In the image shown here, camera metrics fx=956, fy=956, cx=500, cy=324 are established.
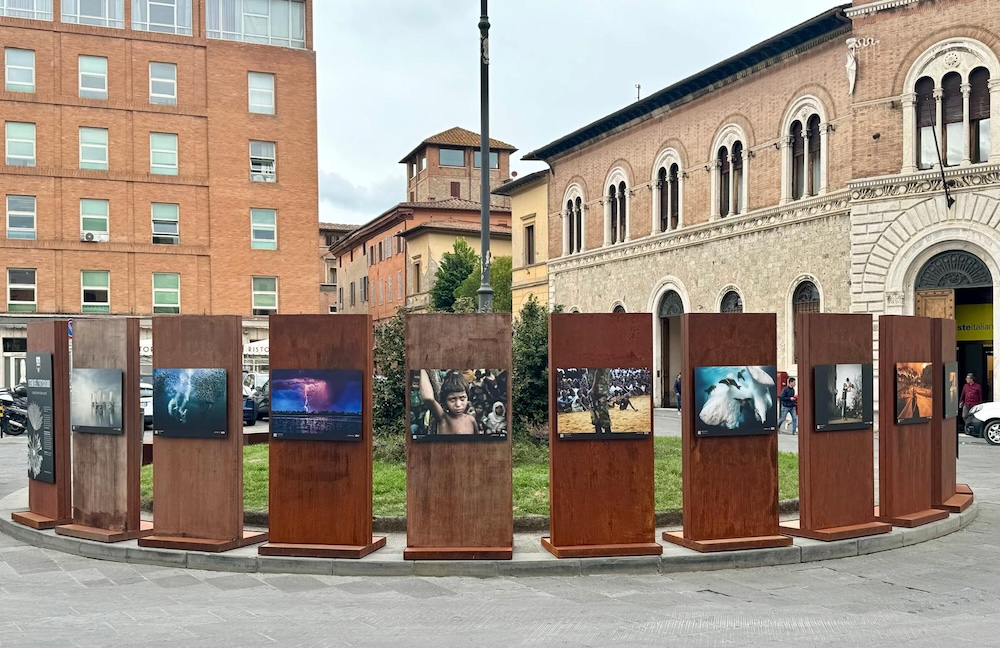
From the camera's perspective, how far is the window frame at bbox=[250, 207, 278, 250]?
45.2 m

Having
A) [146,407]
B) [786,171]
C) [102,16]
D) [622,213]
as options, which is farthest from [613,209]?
[102,16]

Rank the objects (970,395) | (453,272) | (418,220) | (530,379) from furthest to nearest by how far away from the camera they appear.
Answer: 1. (418,220)
2. (453,272)
3. (970,395)
4. (530,379)

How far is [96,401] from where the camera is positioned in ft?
31.9

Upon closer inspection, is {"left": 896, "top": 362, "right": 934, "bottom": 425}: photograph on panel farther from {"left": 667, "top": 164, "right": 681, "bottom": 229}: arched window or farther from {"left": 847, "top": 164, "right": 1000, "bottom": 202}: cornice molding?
{"left": 667, "top": 164, "right": 681, "bottom": 229}: arched window

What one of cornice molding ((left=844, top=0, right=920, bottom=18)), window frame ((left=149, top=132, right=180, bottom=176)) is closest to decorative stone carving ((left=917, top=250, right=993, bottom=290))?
cornice molding ((left=844, top=0, right=920, bottom=18))

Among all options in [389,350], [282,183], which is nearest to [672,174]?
[282,183]

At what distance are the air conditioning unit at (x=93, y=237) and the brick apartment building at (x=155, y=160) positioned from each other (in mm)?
63

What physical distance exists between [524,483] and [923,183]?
18412 millimetres

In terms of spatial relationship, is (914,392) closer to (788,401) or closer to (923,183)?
(788,401)

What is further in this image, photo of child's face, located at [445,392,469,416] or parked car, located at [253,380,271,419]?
parked car, located at [253,380,271,419]

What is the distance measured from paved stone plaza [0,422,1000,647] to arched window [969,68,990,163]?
60.1ft

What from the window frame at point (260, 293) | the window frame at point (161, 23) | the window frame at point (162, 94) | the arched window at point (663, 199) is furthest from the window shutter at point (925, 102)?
the window frame at point (161, 23)

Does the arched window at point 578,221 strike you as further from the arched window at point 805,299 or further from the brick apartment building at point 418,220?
the brick apartment building at point 418,220

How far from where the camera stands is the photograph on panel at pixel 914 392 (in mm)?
10211
